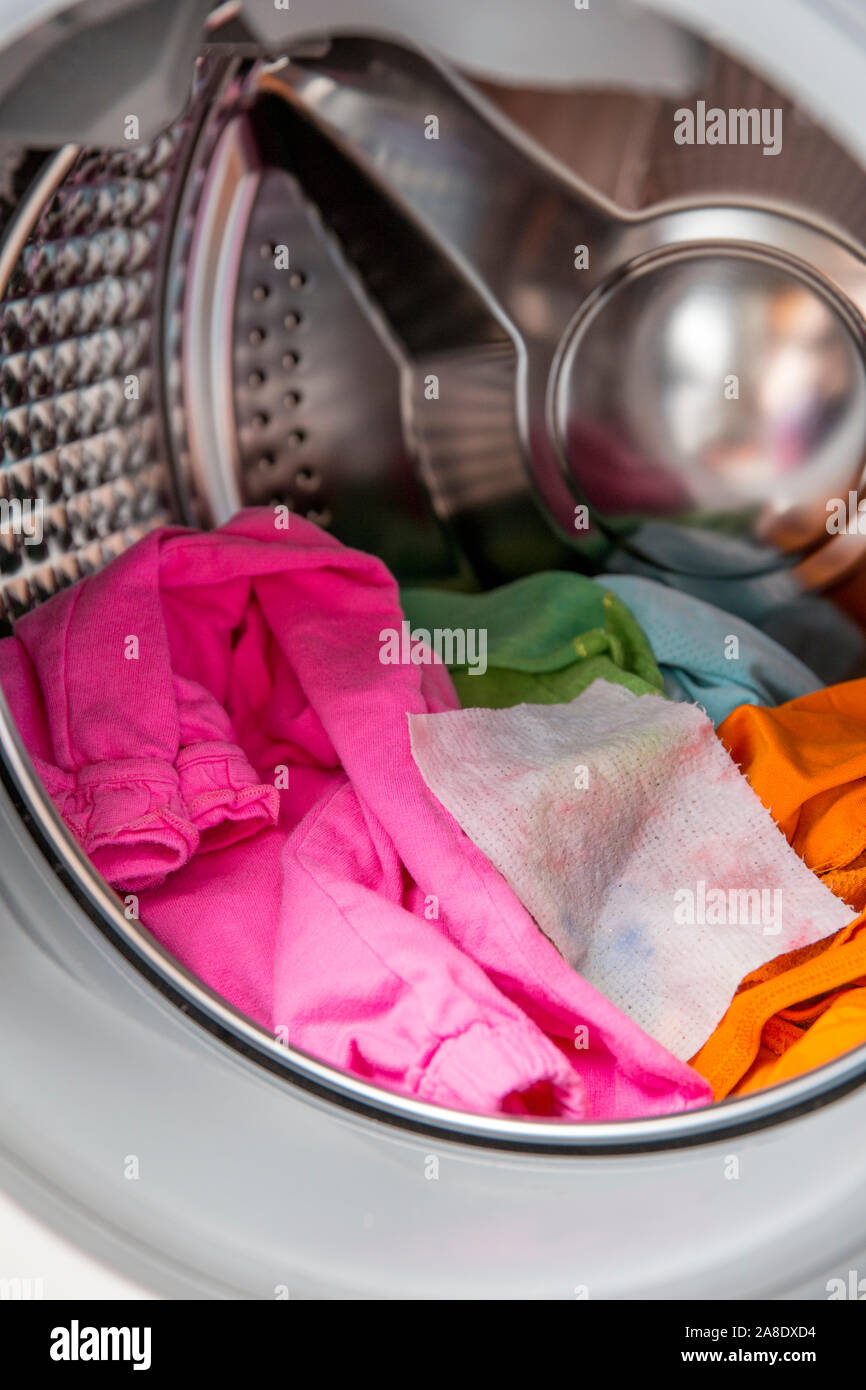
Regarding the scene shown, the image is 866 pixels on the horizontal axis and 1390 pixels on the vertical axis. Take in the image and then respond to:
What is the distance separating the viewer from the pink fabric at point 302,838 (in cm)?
60

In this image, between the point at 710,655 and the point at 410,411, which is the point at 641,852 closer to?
the point at 710,655

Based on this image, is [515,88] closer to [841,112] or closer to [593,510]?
[593,510]

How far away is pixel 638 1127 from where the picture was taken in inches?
21.8

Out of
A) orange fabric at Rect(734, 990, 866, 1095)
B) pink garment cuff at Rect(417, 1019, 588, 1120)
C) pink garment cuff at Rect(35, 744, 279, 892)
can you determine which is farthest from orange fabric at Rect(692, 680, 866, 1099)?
pink garment cuff at Rect(35, 744, 279, 892)

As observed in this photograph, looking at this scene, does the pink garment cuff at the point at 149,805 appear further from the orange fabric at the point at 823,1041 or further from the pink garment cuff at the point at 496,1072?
the orange fabric at the point at 823,1041

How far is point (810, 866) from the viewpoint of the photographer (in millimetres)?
750

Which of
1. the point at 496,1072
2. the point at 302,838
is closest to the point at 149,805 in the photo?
the point at 302,838

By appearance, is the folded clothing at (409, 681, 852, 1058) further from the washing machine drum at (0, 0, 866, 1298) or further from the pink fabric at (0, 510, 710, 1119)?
the washing machine drum at (0, 0, 866, 1298)

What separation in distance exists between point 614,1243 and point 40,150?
600mm

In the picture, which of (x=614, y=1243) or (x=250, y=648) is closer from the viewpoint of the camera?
(x=614, y=1243)

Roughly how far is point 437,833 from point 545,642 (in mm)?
239

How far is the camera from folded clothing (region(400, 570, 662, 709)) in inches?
33.8

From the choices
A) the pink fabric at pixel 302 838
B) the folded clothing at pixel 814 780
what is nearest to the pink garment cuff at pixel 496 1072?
the pink fabric at pixel 302 838

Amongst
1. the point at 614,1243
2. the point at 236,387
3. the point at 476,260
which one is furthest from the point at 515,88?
the point at 614,1243
